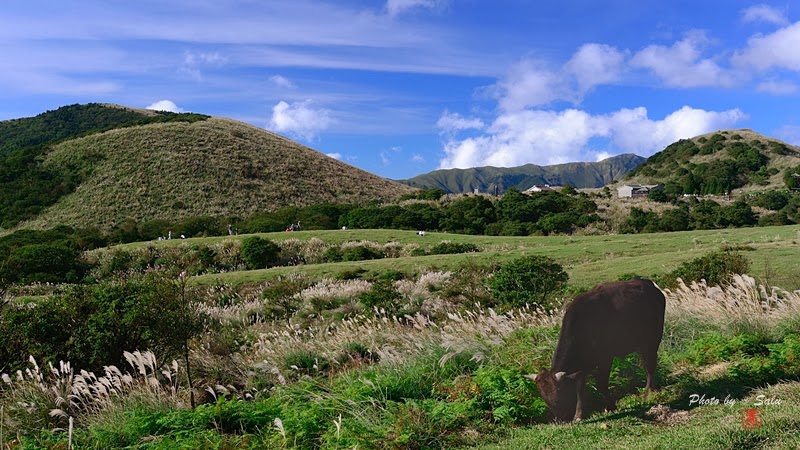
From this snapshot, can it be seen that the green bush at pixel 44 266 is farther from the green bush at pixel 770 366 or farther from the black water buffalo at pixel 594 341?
the green bush at pixel 770 366

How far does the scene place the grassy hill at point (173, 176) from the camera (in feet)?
202

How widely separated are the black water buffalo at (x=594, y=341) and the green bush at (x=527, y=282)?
8421 mm

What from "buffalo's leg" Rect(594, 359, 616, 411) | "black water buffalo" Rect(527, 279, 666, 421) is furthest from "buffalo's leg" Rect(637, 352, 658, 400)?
"buffalo's leg" Rect(594, 359, 616, 411)

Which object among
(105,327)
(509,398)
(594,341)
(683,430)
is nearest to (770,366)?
(594,341)

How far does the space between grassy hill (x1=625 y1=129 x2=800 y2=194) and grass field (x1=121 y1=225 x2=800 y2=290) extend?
53813 millimetres

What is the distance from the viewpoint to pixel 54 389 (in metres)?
7.64

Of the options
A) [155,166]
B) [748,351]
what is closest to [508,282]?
[748,351]

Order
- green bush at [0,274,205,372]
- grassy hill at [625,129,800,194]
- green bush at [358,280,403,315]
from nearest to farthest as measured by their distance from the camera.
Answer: green bush at [0,274,205,372] < green bush at [358,280,403,315] < grassy hill at [625,129,800,194]

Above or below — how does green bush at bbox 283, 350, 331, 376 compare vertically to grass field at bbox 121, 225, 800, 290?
below

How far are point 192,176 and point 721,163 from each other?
71271 millimetres

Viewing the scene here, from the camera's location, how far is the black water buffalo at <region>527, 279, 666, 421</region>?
19.7 feet

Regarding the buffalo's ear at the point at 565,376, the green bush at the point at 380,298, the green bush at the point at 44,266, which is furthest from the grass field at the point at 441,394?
the green bush at the point at 44,266

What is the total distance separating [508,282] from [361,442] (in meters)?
10.8

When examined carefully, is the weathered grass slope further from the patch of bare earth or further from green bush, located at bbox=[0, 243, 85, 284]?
the patch of bare earth
